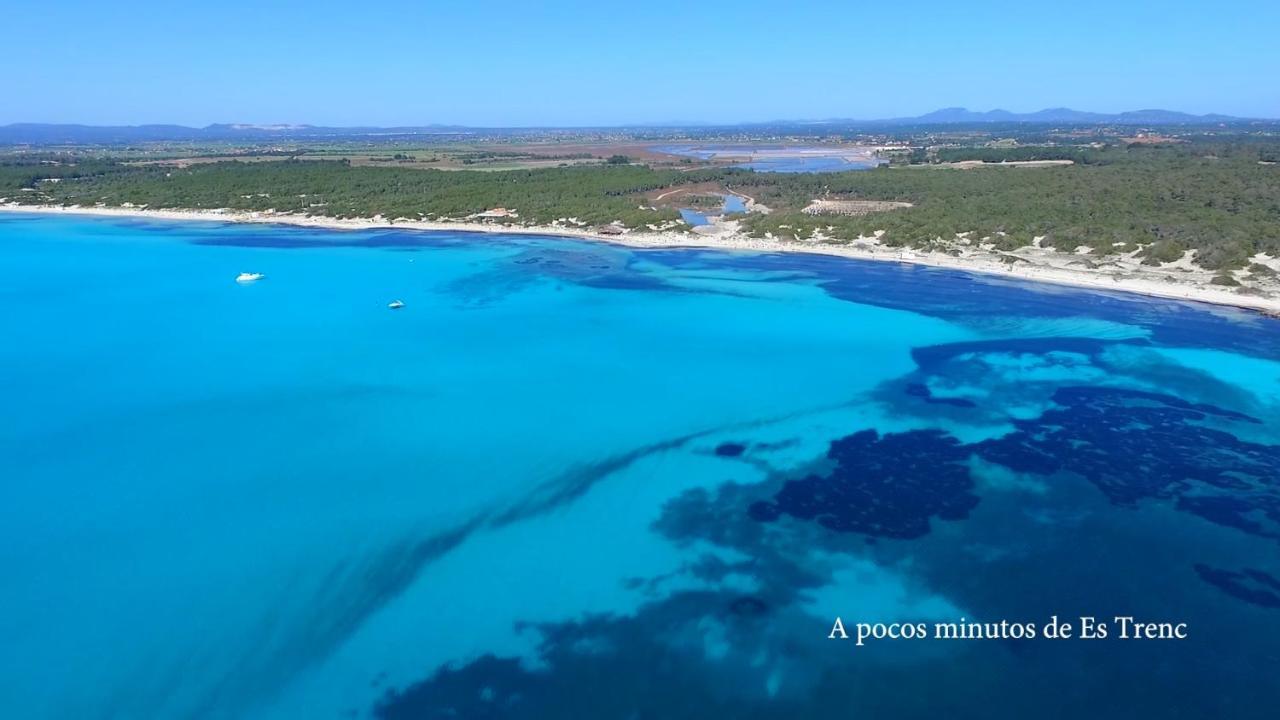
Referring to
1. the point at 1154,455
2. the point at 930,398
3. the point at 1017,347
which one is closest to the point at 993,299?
the point at 1017,347

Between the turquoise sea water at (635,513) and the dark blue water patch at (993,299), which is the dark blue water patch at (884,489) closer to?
the turquoise sea water at (635,513)

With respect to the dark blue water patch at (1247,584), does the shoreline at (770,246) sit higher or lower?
higher

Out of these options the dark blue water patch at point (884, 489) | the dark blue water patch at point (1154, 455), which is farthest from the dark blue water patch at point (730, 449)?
the dark blue water patch at point (1154, 455)

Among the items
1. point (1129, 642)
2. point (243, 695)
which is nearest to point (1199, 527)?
point (1129, 642)

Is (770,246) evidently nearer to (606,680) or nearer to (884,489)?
(884,489)

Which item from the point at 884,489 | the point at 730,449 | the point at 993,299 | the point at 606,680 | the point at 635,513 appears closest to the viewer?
the point at 606,680

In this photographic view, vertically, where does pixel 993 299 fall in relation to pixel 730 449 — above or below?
above

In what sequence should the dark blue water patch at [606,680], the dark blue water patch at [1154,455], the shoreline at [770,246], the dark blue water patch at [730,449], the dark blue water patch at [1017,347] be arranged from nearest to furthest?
the dark blue water patch at [606,680] < the dark blue water patch at [1154,455] < the dark blue water patch at [730,449] < the dark blue water patch at [1017,347] < the shoreline at [770,246]
